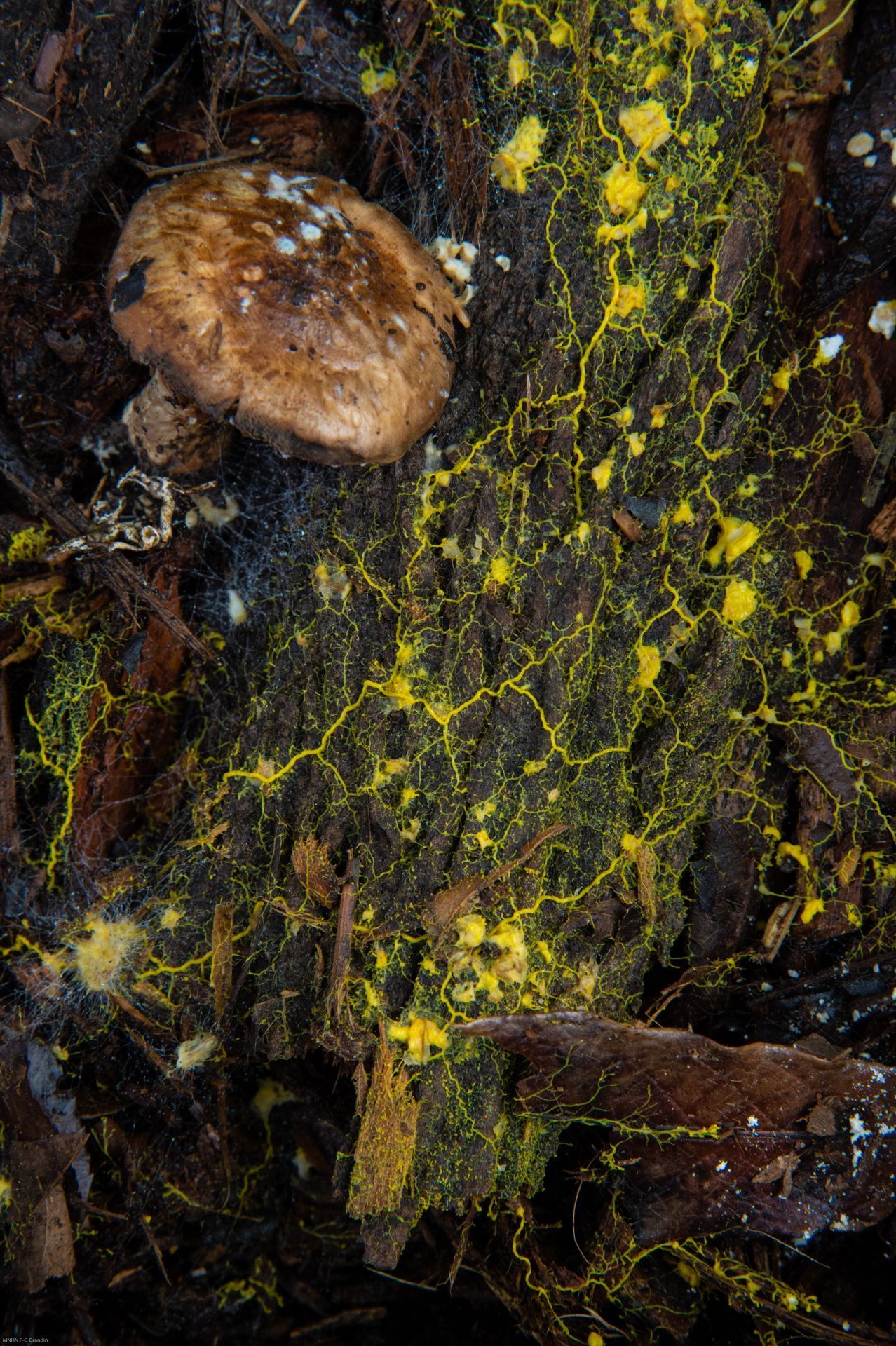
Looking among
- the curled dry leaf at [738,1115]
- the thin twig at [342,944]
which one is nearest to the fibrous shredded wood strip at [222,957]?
the thin twig at [342,944]

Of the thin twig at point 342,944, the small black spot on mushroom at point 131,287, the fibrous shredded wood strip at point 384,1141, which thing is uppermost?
the small black spot on mushroom at point 131,287

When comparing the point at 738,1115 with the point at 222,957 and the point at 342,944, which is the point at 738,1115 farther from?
the point at 222,957

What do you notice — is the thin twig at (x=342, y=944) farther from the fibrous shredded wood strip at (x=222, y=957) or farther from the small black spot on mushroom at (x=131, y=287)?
the small black spot on mushroom at (x=131, y=287)

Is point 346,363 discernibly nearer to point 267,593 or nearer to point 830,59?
point 267,593

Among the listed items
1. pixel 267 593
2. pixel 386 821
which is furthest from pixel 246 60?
pixel 386 821

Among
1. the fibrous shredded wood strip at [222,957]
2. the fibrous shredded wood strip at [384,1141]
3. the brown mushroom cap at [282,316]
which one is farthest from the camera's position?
the fibrous shredded wood strip at [222,957]
